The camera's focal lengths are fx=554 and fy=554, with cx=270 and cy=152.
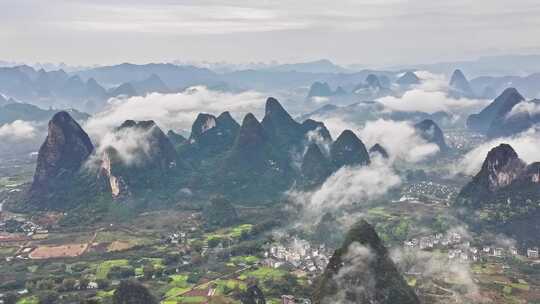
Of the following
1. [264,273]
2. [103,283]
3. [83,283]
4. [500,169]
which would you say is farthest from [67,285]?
[500,169]

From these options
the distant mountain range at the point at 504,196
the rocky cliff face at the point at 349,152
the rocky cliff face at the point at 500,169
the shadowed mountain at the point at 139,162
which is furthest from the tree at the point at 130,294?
the rocky cliff face at the point at 349,152

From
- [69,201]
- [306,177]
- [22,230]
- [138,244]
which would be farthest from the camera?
[306,177]

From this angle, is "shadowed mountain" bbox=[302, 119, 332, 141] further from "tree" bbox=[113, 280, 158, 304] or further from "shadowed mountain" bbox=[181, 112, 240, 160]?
"tree" bbox=[113, 280, 158, 304]

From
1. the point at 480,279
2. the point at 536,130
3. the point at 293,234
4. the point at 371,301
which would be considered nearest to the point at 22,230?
the point at 293,234

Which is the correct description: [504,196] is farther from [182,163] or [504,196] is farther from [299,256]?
[182,163]

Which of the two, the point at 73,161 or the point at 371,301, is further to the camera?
the point at 73,161

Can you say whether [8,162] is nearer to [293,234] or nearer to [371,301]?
[293,234]

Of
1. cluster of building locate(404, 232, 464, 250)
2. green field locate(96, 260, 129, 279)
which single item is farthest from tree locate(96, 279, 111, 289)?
cluster of building locate(404, 232, 464, 250)
